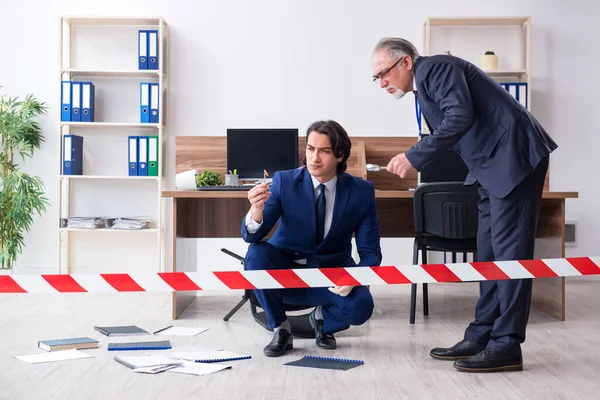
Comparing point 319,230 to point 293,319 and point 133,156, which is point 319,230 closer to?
point 293,319

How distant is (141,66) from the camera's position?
507 cm

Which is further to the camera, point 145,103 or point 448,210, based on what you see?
point 145,103

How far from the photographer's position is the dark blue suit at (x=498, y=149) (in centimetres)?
235

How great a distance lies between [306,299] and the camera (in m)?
2.89

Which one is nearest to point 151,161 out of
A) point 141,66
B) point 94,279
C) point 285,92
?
point 141,66

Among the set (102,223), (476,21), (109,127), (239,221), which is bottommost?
(102,223)

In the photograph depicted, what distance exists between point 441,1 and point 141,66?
2.23 m

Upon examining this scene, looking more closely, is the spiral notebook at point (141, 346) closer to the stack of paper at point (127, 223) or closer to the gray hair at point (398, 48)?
the gray hair at point (398, 48)

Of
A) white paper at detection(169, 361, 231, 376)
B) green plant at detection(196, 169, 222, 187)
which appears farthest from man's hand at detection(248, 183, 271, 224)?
green plant at detection(196, 169, 222, 187)

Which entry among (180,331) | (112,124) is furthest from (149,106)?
(180,331)

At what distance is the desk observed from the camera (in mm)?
3467

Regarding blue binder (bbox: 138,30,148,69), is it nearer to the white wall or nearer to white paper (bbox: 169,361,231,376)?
the white wall

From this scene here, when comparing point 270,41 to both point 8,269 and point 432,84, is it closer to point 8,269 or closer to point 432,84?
point 8,269

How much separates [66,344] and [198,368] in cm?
66
